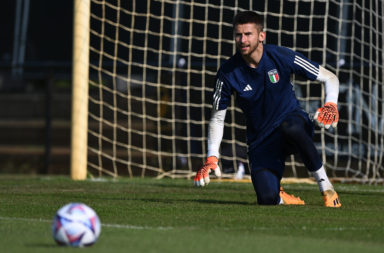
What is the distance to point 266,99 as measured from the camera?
7105mm

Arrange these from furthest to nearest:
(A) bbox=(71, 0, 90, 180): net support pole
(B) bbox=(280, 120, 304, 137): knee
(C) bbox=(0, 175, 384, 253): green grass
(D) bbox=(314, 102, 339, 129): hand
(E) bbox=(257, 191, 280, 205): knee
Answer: (A) bbox=(71, 0, 90, 180): net support pole, (E) bbox=(257, 191, 280, 205): knee, (B) bbox=(280, 120, 304, 137): knee, (D) bbox=(314, 102, 339, 129): hand, (C) bbox=(0, 175, 384, 253): green grass

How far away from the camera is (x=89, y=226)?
14.3ft

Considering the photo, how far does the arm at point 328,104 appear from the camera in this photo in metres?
6.55

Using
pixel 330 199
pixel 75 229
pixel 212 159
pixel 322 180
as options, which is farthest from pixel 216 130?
pixel 75 229

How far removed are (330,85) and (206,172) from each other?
1.22 m

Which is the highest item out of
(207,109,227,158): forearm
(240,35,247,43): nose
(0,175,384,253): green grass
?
(240,35,247,43): nose

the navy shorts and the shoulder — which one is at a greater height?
the shoulder

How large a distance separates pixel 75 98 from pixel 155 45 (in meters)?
4.57

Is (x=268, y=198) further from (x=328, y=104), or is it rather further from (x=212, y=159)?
(x=328, y=104)

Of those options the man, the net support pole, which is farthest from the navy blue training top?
the net support pole

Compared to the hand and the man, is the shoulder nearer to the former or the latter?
the man

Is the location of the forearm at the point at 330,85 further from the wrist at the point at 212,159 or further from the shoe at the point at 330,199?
the wrist at the point at 212,159

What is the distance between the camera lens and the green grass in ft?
14.7

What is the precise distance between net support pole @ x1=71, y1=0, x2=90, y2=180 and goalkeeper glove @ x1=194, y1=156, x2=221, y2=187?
4045mm
